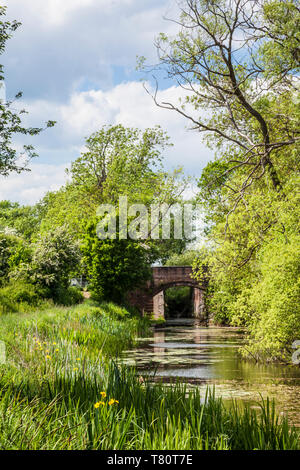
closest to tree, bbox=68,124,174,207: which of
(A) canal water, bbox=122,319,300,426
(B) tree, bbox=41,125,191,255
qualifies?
(B) tree, bbox=41,125,191,255

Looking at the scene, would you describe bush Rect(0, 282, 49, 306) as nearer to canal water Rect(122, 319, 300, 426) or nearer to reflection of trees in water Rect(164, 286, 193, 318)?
canal water Rect(122, 319, 300, 426)

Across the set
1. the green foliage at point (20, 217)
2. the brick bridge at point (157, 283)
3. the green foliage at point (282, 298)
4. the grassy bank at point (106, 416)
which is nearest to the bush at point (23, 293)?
the green foliage at point (282, 298)

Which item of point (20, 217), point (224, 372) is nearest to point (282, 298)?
point (224, 372)

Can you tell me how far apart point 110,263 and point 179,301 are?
22988 millimetres

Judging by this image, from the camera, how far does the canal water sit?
8.03m

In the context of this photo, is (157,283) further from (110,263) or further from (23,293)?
(23,293)

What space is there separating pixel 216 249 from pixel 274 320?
19.2ft

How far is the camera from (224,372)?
→ 10.8 m

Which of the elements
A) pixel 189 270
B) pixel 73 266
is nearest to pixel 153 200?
pixel 189 270

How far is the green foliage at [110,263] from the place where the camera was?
24.6 metres

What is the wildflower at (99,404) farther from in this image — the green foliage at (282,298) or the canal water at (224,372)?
the green foliage at (282,298)

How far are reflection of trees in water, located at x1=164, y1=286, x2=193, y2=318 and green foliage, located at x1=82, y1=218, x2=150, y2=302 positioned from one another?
68.1 feet

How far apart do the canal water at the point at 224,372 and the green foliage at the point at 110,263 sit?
8867 millimetres
